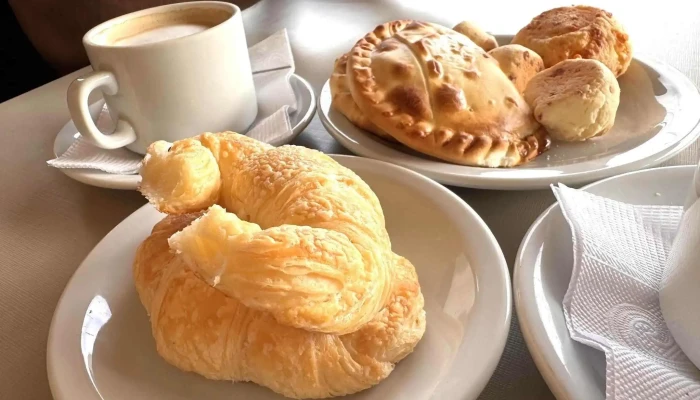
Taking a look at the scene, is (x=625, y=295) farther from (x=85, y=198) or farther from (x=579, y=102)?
(x=85, y=198)

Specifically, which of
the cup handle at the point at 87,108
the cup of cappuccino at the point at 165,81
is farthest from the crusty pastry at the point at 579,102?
the cup handle at the point at 87,108

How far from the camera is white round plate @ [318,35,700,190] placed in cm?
52

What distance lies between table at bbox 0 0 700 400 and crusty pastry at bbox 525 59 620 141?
99mm

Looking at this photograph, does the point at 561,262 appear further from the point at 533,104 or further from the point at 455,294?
the point at 533,104

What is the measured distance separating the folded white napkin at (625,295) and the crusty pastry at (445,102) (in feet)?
0.56

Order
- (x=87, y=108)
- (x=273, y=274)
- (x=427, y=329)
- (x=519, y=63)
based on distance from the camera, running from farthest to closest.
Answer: (x=519, y=63), (x=87, y=108), (x=427, y=329), (x=273, y=274)

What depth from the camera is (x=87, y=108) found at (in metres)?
0.58

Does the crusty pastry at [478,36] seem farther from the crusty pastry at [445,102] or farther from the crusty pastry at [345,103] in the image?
the crusty pastry at [345,103]

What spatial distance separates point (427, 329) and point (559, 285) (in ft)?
0.34

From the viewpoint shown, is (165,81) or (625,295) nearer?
(625,295)

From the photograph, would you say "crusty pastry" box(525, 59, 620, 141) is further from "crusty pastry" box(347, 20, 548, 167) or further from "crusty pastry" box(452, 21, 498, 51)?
"crusty pastry" box(452, 21, 498, 51)

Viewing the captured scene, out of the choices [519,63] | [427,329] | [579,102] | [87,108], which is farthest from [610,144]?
[87,108]

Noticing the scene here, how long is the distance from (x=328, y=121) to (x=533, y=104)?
0.86ft

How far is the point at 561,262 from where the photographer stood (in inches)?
15.5
